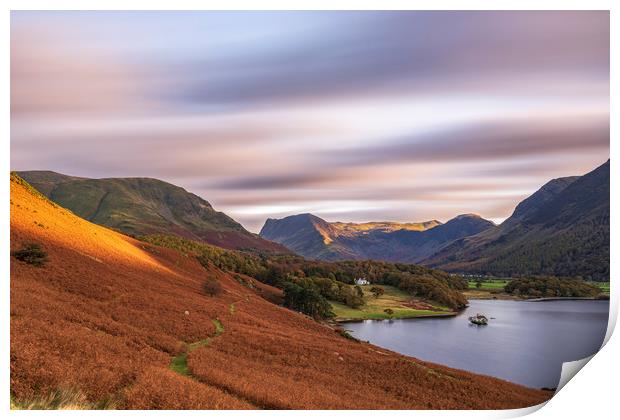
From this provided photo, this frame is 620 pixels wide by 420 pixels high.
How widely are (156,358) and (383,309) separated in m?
88.7

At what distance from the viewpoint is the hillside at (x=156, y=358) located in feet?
46.9

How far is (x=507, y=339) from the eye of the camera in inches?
2830

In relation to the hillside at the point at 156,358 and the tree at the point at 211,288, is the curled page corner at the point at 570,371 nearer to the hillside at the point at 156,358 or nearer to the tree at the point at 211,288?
the hillside at the point at 156,358

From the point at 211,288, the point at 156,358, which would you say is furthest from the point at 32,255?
the point at 211,288

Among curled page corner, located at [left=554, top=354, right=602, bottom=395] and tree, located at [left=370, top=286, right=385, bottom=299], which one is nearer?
curled page corner, located at [left=554, top=354, right=602, bottom=395]

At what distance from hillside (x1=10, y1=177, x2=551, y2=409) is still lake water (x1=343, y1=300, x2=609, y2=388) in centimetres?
1774

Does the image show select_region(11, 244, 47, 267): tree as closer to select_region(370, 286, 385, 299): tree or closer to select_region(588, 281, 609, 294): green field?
select_region(588, 281, 609, 294): green field

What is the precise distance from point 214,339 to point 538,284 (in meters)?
144

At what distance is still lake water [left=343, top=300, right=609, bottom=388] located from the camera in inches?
1823

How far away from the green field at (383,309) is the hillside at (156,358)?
66.5 metres

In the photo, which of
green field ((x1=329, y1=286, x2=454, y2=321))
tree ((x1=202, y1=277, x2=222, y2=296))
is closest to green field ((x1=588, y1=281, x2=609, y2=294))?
green field ((x1=329, y1=286, x2=454, y2=321))

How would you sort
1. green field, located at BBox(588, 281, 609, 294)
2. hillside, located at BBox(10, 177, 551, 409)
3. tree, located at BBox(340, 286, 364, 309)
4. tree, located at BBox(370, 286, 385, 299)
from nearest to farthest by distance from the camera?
hillside, located at BBox(10, 177, 551, 409)
green field, located at BBox(588, 281, 609, 294)
tree, located at BBox(340, 286, 364, 309)
tree, located at BBox(370, 286, 385, 299)
